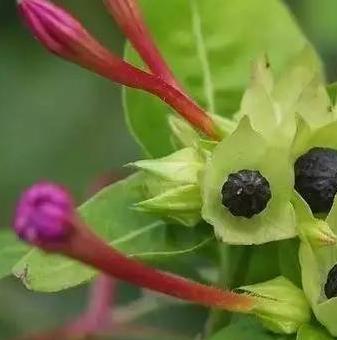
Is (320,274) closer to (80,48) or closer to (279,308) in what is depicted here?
(279,308)

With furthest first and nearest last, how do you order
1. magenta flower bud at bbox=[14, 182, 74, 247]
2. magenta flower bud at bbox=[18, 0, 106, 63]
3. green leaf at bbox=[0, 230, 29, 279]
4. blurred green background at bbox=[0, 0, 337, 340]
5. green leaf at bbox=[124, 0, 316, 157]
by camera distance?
1. blurred green background at bbox=[0, 0, 337, 340]
2. green leaf at bbox=[124, 0, 316, 157]
3. green leaf at bbox=[0, 230, 29, 279]
4. magenta flower bud at bbox=[18, 0, 106, 63]
5. magenta flower bud at bbox=[14, 182, 74, 247]

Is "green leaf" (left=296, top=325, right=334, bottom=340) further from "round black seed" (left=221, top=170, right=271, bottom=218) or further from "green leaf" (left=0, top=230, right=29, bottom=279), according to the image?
"green leaf" (left=0, top=230, right=29, bottom=279)

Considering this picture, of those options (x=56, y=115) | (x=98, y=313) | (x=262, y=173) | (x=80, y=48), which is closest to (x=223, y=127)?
(x=262, y=173)

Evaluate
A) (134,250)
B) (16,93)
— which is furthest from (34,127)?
(134,250)

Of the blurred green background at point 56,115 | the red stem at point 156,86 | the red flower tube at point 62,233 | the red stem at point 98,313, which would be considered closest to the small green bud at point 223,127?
the red stem at point 156,86

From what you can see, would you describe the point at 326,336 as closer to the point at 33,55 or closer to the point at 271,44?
the point at 271,44

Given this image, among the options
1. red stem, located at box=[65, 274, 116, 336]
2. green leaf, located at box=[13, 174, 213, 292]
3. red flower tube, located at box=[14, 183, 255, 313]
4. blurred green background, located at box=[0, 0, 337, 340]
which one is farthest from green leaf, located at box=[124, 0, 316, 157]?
blurred green background, located at box=[0, 0, 337, 340]

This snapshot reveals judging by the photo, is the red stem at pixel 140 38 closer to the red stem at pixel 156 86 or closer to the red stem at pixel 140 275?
the red stem at pixel 156 86
